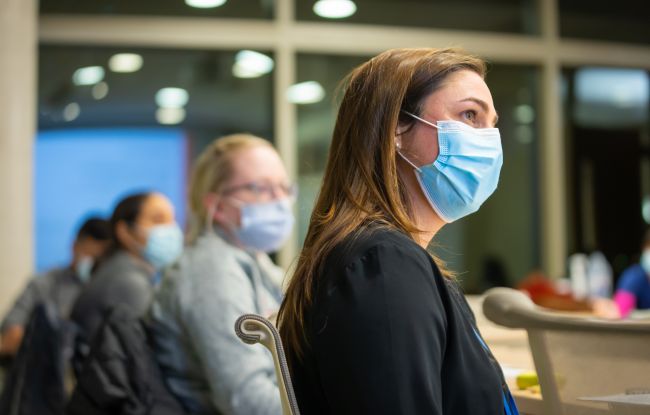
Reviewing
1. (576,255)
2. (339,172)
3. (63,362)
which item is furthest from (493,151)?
(576,255)

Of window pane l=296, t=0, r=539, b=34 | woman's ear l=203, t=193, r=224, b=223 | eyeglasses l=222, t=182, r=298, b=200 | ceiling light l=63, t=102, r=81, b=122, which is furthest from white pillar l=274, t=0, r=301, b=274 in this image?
woman's ear l=203, t=193, r=224, b=223

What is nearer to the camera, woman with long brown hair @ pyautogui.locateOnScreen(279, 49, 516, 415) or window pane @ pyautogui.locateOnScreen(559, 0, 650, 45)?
woman with long brown hair @ pyautogui.locateOnScreen(279, 49, 516, 415)

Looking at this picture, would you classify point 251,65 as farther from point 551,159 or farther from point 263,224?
point 263,224

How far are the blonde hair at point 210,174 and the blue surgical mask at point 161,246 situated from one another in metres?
1.28

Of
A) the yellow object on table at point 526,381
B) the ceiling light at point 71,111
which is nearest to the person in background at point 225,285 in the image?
the yellow object on table at point 526,381

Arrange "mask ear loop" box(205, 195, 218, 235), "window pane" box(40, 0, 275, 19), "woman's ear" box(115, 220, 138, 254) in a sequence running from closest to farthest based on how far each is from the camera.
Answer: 1. "mask ear loop" box(205, 195, 218, 235)
2. "woman's ear" box(115, 220, 138, 254)
3. "window pane" box(40, 0, 275, 19)

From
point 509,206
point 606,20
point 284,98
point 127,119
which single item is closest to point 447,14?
point 606,20

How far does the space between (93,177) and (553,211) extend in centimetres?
408

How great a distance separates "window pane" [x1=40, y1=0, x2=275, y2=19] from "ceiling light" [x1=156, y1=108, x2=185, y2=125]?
0.78 meters

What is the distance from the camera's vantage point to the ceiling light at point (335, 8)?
7.17m

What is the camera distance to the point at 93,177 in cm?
675

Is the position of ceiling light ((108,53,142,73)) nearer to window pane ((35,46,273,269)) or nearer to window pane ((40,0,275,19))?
window pane ((35,46,273,269))

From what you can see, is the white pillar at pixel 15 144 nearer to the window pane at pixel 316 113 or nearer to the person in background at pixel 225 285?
the window pane at pixel 316 113

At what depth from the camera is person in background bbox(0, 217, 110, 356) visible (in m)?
4.57
